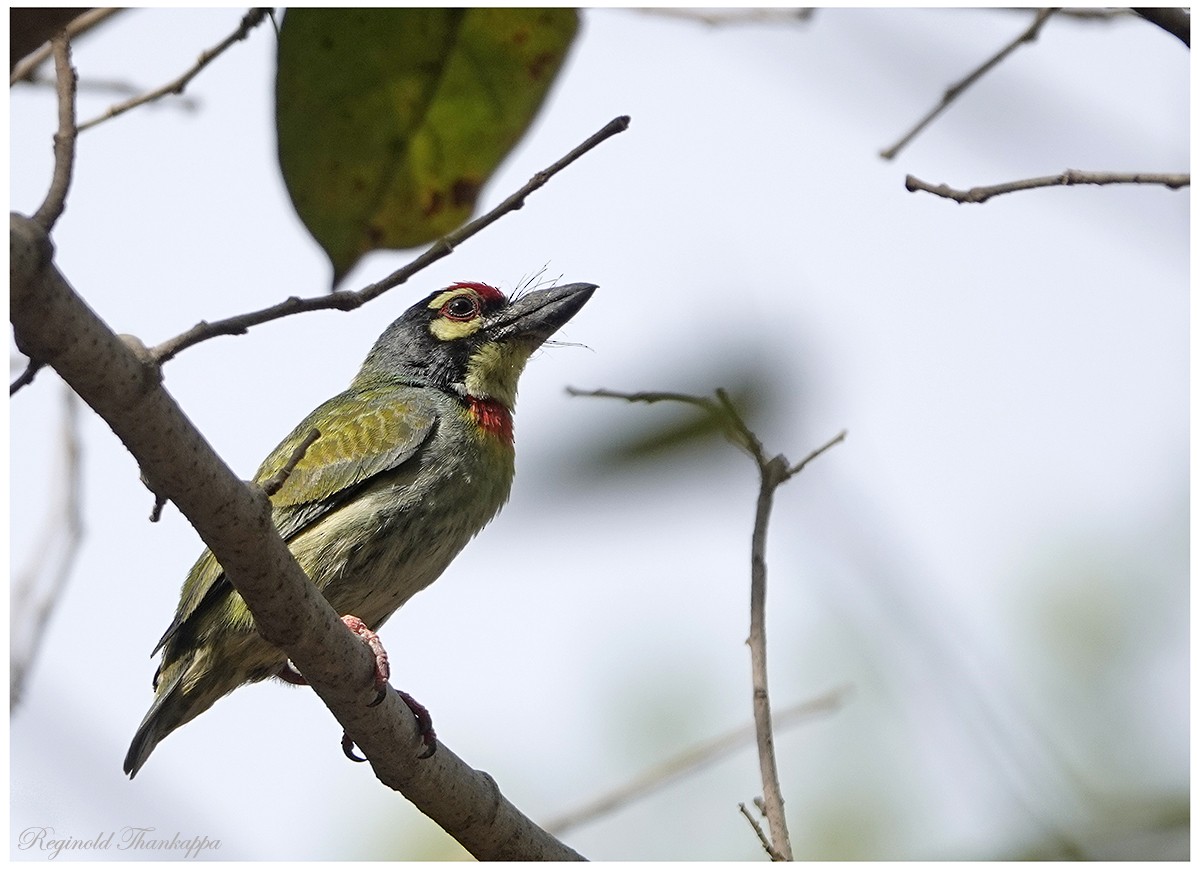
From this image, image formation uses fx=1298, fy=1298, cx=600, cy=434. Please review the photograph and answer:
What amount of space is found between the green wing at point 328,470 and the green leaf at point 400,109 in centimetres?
133

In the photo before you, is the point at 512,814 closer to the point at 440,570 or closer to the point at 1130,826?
the point at 440,570

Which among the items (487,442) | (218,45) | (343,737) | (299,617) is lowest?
(343,737)

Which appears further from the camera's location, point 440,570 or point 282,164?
point 440,570

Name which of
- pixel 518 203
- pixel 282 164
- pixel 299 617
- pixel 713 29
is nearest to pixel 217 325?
pixel 282 164

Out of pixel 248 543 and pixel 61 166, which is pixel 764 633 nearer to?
pixel 248 543

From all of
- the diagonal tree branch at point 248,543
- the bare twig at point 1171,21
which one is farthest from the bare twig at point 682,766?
the bare twig at point 1171,21

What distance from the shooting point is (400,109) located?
8.02ft

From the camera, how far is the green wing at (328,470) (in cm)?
367

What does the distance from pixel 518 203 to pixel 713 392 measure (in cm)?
69

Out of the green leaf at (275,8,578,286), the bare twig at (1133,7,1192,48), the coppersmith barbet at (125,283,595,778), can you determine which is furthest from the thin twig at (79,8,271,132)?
the bare twig at (1133,7,1192,48)

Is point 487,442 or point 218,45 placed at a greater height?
point 218,45

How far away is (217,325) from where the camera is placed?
2146 millimetres

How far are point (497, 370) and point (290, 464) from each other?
2.30 metres

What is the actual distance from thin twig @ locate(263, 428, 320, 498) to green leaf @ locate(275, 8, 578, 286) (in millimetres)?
393
